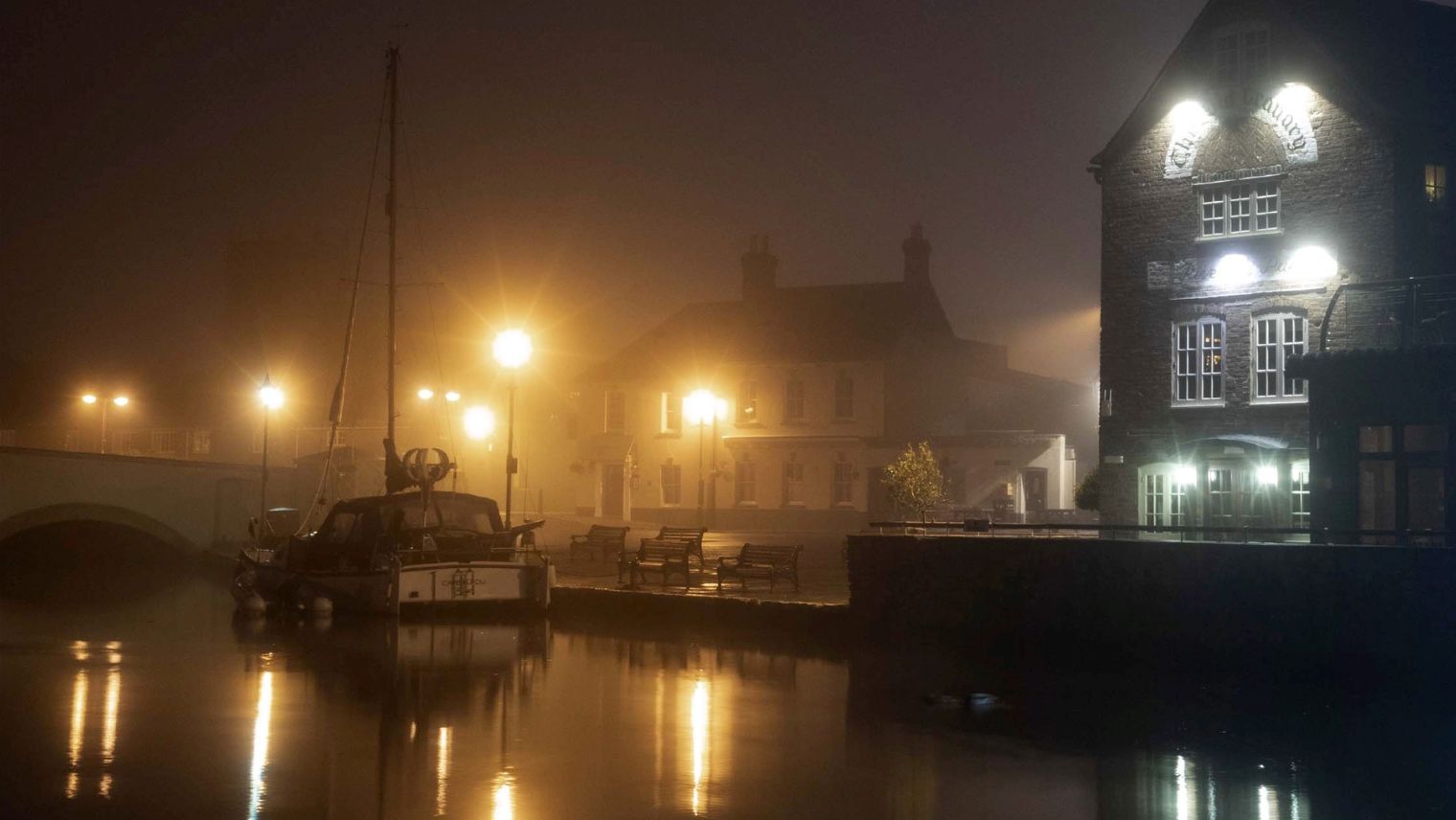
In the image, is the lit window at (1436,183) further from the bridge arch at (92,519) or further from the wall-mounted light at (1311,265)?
the bridge arch at (92,519)

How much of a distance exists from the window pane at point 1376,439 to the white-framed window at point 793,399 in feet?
139

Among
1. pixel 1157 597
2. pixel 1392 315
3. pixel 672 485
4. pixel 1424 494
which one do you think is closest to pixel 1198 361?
pixel 1392 315

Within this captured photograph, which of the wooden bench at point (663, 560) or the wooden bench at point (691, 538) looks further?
the wooden bench at point (691, 538)

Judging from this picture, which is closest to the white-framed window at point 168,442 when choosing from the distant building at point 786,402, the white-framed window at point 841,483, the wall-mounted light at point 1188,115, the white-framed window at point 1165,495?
the distant building at point 786,402

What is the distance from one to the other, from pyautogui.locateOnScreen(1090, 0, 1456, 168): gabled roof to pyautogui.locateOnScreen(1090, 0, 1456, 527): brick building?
1.8 inches

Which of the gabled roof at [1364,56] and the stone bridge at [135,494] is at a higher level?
the gabled roof at [1364,56]

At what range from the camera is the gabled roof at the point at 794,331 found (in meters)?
71.4

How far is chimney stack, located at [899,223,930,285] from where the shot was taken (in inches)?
2963

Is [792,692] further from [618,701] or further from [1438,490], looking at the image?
[1438,490]

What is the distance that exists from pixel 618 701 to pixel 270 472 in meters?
41.3

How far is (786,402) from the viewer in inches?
2822

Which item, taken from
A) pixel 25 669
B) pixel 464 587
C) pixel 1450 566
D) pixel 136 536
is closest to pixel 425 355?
pixel 136 536

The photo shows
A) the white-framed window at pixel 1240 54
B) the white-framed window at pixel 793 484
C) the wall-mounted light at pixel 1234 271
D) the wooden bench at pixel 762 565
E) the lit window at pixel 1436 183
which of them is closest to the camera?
the wooden bench at pixel 762 565

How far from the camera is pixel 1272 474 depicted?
35.7m
